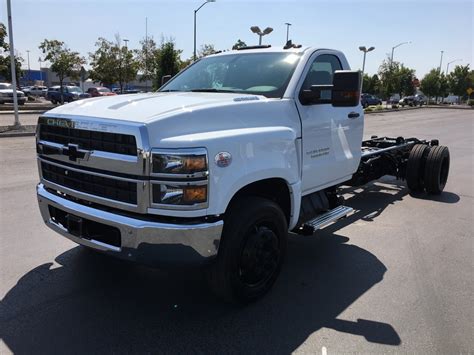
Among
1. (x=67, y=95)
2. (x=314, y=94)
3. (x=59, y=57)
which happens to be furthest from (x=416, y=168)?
(x=59, y=57)

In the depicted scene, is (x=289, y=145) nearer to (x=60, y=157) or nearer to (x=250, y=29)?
(x=60, y=157)

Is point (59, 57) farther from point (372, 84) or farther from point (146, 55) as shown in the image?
point (372, 84)

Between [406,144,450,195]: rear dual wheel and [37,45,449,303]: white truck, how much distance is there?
3.49m

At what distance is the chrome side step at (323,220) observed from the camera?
4.30m

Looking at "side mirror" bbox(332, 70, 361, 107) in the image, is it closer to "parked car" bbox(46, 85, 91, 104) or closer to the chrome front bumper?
the chrome front bumper

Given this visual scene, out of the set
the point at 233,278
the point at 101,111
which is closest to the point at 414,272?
the point at 233,278

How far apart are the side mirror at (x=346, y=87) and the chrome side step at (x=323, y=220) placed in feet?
3.87

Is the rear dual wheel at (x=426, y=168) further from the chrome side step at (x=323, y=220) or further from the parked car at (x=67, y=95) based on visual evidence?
the parked car at (x=67, y=95)

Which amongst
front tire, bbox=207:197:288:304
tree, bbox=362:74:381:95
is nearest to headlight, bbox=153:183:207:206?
front tire, bbox=207:197:288:304

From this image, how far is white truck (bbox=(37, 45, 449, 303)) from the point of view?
3020mm

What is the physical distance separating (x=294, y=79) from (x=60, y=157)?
2.23 metres

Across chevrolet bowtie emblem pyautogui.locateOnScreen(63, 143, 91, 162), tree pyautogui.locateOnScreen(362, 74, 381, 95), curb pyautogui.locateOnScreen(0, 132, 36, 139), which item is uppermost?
tree pyautogui.locateOnScreen(362, 74, 381, 95)

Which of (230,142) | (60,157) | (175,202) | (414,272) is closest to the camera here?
(175,202)

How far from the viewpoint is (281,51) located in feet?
15.3
